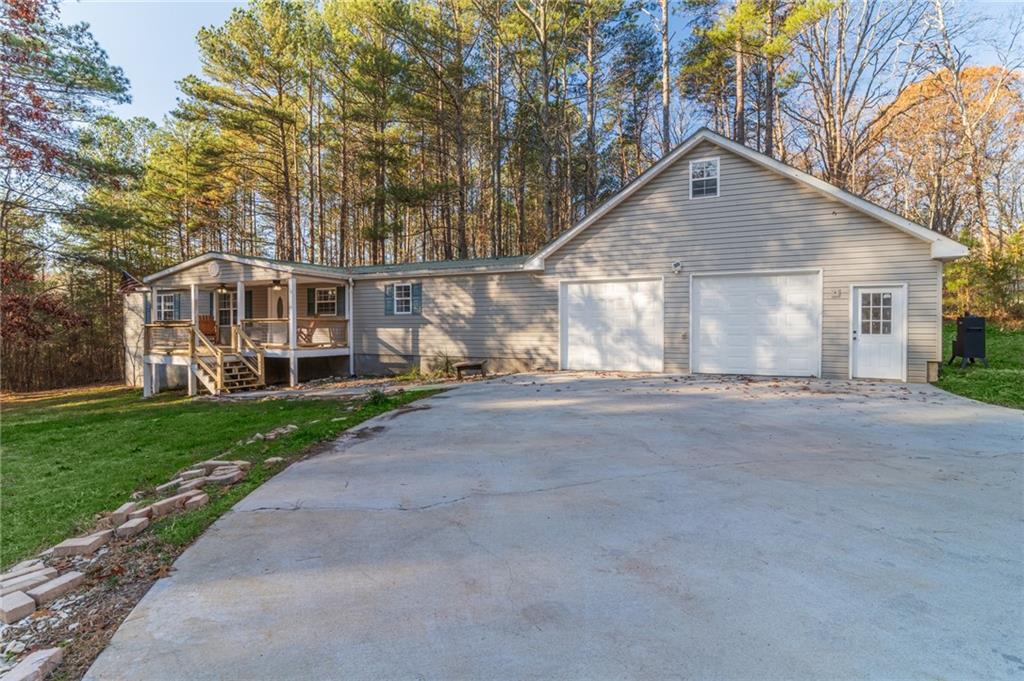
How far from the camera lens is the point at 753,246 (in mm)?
10523

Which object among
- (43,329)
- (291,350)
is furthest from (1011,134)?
(43,329)

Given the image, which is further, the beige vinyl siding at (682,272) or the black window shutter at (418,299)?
the black window shutter at (418,299)

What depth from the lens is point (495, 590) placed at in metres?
2.43

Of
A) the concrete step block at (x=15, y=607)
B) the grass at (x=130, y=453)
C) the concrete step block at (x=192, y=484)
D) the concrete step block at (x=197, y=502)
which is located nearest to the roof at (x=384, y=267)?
the grass at (x=130, y=453)

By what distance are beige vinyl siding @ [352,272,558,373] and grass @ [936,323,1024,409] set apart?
785cm

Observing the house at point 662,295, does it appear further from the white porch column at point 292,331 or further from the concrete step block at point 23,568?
the concrete step block at point 23,568

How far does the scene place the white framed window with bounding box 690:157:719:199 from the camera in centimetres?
1088

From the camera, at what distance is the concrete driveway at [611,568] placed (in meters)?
1.93

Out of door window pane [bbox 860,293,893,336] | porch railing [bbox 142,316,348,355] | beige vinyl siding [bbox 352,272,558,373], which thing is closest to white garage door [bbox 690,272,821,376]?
door window pane [bbox 860,293,893,336]

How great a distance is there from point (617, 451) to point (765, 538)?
207cm

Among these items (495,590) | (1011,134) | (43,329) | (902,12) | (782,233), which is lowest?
(495,590)

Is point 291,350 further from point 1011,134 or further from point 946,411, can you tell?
point 1011,134

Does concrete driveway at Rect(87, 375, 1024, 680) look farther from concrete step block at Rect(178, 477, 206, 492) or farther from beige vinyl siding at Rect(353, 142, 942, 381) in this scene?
beige vinyl siding at Rect(353, 142, 942, 381)

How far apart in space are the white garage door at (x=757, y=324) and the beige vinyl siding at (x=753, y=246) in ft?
0.74
